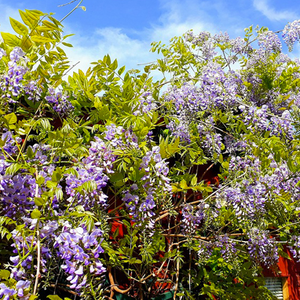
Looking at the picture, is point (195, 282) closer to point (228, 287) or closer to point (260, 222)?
point (228, 287)

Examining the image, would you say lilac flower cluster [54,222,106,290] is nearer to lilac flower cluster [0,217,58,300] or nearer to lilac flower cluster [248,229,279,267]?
lilac flower cluster [0,217,58,300]

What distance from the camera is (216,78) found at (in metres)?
3.55

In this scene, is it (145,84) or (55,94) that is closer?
(55,94)

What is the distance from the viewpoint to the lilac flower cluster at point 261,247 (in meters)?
2.85

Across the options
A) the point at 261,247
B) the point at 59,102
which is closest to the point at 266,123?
the point at 261,247

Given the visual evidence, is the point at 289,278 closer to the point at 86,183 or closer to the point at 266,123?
the point at 266,123

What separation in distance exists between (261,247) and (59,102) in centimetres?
202

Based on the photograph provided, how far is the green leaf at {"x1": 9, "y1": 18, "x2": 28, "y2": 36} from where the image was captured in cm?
218

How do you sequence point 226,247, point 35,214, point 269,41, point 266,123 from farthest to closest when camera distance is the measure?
point 269,41, point 266,123, point 226,247, point 35,214

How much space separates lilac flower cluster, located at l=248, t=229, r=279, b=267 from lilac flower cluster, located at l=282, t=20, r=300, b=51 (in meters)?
3.05

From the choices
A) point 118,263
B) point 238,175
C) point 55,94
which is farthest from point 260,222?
point 55,94

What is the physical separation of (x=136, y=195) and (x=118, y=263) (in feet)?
1.89

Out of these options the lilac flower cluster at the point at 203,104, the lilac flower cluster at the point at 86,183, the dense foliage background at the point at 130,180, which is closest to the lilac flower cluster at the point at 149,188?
the dense foliage background at the point at 130,180

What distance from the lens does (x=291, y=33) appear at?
480 centimetres
